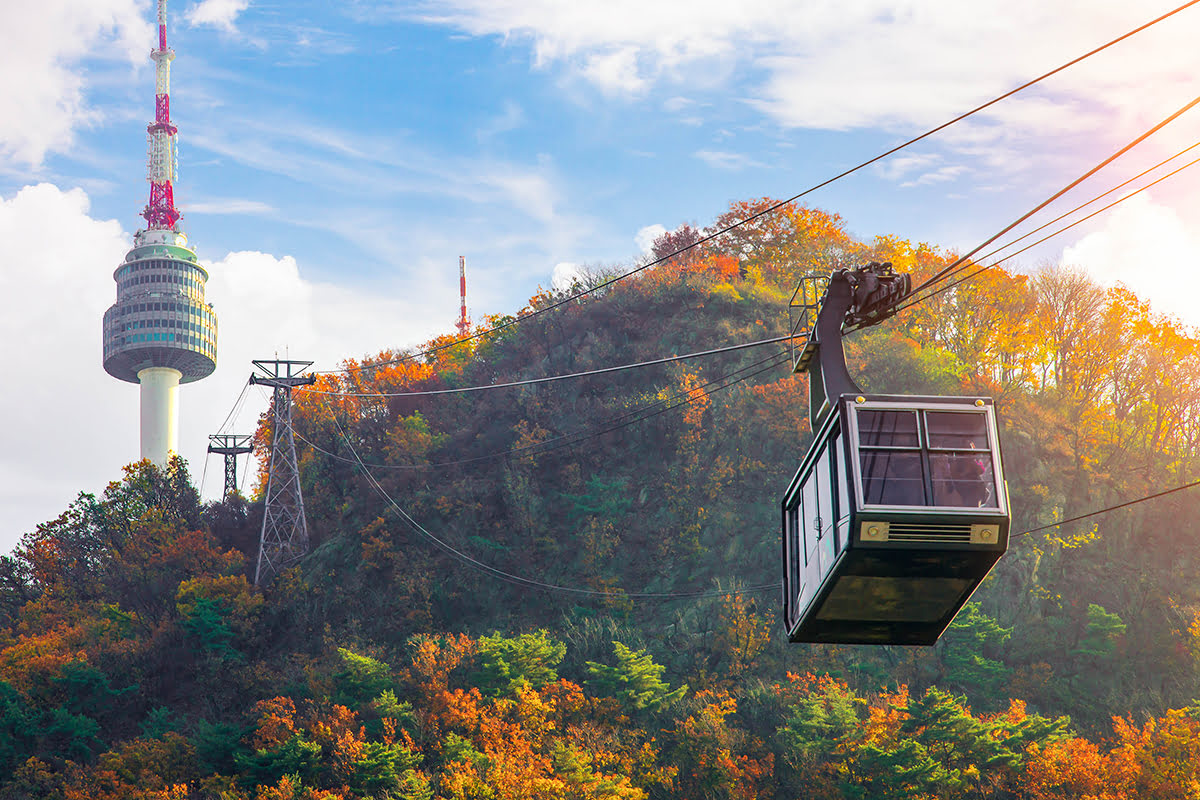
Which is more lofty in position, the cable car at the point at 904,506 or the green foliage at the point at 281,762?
the cable car at the point at 904,506

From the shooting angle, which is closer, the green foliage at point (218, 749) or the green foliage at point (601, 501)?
the green foliage at point (218, 749)

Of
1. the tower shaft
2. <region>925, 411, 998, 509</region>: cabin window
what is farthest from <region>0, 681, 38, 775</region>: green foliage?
the tower shaft

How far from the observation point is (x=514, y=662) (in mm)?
46156

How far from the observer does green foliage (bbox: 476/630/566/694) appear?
149 ft

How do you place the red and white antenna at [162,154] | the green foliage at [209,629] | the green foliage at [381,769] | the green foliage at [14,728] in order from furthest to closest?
the red and white antenna at [162,154] → the green foliage at [209,629] → the green foliage at [14,728] → the green foliage at [381,769]

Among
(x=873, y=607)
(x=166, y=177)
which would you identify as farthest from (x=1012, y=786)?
(x=166, y=177)

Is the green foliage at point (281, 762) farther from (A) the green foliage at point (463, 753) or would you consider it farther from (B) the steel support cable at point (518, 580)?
(B) the steel support cable at point (518, 580)

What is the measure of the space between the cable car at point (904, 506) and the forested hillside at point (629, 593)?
919 inches

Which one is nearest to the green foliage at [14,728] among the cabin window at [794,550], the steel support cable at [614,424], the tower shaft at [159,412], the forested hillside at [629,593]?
the forested hillside at [629,593]

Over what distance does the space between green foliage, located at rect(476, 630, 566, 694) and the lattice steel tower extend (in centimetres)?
10298

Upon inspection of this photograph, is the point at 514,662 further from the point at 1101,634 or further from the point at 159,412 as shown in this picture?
the point at 159,412

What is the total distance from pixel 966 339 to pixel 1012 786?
32.4m

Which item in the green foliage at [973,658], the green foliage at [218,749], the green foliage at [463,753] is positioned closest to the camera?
the green foliage at [463,753]

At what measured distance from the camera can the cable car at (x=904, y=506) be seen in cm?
1540
